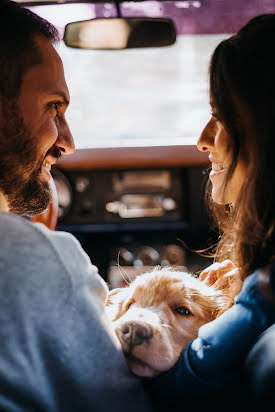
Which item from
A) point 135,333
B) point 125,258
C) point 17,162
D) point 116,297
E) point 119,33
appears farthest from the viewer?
point 125,258

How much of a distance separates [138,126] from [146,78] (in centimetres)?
58

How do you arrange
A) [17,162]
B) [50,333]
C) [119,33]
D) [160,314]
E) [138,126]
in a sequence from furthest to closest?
[138,126] < [119,33] < [17,162] < [160,314] < [50,333]

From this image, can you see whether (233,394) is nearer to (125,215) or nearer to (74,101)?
(74,101)

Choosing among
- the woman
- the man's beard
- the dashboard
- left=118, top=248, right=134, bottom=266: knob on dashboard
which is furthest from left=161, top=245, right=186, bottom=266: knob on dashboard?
the woman

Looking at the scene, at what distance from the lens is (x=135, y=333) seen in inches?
32.7

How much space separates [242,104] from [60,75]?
62 centimetres

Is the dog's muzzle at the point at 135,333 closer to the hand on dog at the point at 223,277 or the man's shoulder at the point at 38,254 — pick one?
the man's shoulder at the point at 38,254

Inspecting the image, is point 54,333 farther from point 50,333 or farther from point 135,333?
point 135,333

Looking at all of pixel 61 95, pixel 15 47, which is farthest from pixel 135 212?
pixel 15 47

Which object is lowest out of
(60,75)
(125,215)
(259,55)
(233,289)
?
(125,215)

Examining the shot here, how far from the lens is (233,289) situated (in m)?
1.02

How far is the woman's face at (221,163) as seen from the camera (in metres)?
0.90

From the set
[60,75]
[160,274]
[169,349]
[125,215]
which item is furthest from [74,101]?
[169,349]

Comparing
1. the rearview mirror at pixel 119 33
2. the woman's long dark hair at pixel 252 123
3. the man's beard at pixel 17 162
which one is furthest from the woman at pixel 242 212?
the rearview mirror at pixel 119 33
